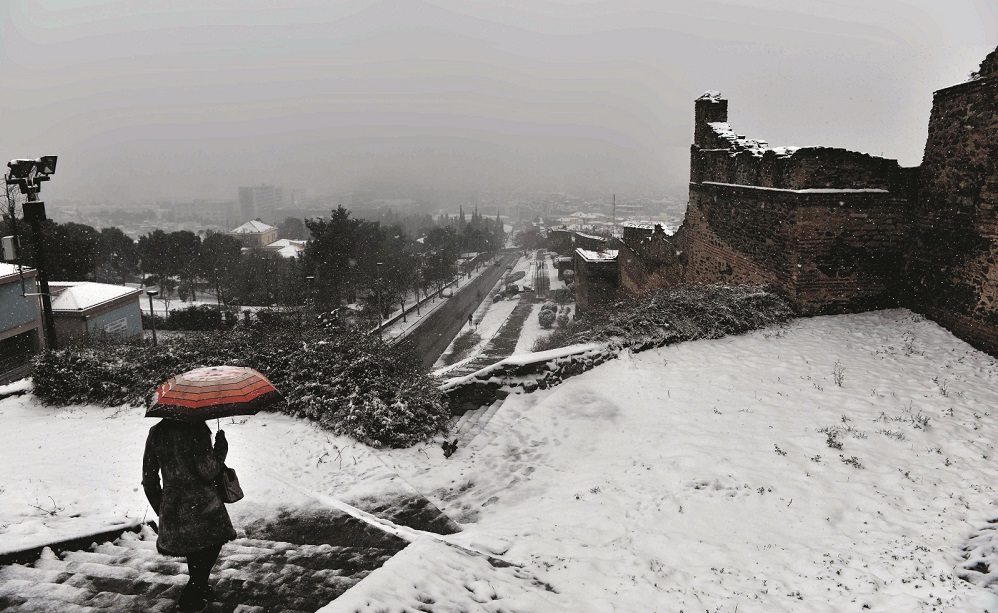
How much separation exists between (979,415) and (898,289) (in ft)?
14.7

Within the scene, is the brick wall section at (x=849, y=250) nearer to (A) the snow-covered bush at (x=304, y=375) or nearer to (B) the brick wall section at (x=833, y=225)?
(B) the brick wall section at (x=833, y=225)

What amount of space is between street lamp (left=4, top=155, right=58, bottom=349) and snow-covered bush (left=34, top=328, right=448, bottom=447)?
1260 millimetres

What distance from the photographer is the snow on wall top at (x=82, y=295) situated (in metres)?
23.1

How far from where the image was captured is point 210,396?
139 inches

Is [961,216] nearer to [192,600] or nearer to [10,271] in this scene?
[192,600]

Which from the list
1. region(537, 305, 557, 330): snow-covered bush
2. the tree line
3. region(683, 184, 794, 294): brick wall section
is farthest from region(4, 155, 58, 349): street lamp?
region(537, 305, 557, 330): snow-covered bush

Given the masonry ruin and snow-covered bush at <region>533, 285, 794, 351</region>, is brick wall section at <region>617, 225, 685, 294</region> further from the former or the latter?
snow-covered bush at <region>533, 285, 794, 351</region>

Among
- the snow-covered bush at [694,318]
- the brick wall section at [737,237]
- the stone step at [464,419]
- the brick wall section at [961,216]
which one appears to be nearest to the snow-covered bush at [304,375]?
the stone step at [464,419]

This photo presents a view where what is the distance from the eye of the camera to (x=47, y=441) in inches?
300

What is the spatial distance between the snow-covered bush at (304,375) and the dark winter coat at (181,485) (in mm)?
3889

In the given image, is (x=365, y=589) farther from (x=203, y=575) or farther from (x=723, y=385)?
(x=723, y=385)

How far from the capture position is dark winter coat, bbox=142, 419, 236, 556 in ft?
11.6

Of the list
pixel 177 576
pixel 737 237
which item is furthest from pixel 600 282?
pixel 177 576

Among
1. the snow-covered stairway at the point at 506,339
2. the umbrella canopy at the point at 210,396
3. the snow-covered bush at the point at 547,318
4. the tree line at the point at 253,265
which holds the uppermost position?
the umbrella canopy at the point at 210,396
